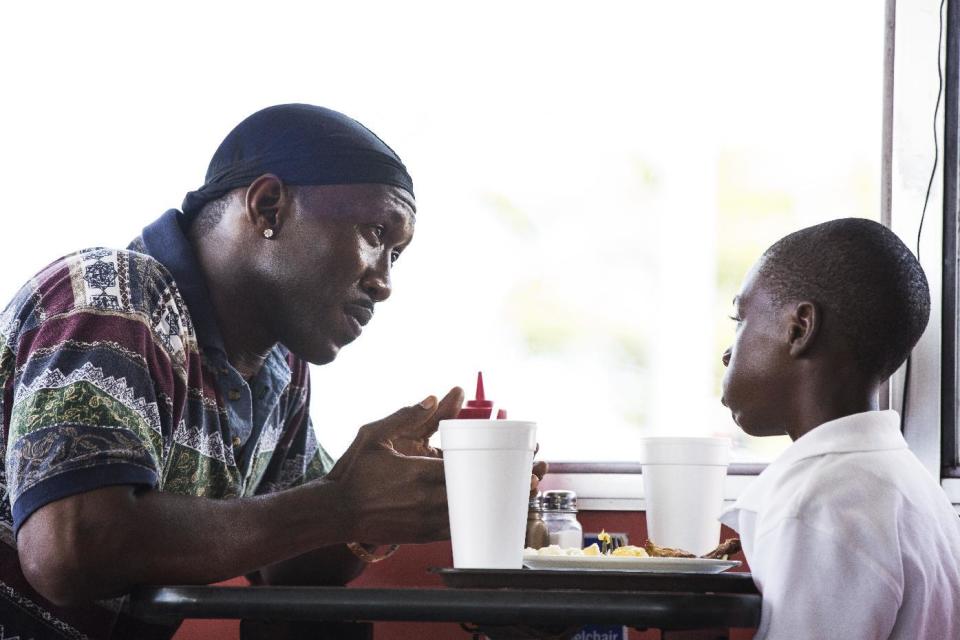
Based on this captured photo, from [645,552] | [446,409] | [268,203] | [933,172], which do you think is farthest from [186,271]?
[933,172]

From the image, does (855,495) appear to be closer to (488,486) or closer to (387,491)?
(488,486)

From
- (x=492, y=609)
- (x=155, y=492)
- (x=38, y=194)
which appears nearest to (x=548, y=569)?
(x=492, y=609)

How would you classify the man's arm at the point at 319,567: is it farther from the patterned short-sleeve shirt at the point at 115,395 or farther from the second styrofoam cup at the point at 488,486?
the second styrofoam cup at the point at 488,486

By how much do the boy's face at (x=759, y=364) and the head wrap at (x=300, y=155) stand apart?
1.82ft

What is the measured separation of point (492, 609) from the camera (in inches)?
38.8

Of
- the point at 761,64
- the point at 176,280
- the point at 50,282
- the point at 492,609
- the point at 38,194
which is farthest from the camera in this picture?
the point at 38,194

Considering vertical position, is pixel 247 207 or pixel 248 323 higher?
pixel 247 207

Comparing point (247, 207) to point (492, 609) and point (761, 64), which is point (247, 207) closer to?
point (492, 609)

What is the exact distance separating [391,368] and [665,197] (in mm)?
667

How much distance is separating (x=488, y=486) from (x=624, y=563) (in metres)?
0.18

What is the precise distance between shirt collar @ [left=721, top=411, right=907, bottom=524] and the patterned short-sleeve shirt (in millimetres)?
707

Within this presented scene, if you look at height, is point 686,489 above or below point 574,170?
below

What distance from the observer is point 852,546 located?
1.10 meters

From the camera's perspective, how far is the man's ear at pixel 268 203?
1610 millimetres
